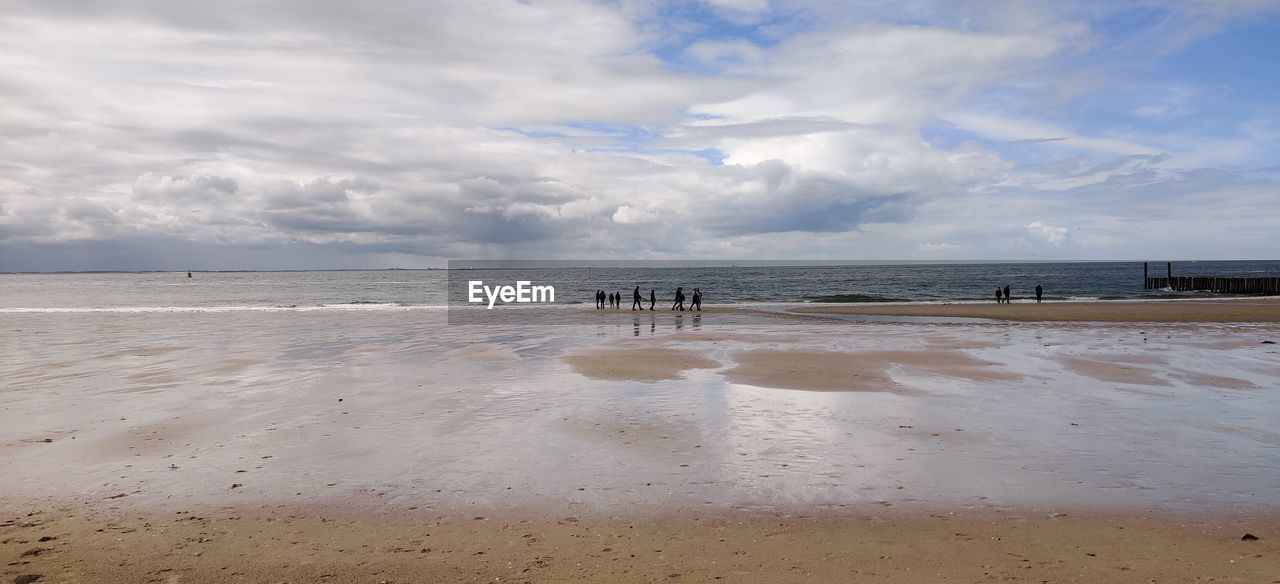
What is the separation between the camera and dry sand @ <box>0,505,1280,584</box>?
249 inches

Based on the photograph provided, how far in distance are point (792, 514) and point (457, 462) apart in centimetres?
486

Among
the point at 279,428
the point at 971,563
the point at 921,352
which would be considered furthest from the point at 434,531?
the point at 921,352

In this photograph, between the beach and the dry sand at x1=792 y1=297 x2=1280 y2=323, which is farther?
the dry sand at x1=792 y1=297 x2=1280 y2=323

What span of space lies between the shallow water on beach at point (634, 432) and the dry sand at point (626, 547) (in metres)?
0.66

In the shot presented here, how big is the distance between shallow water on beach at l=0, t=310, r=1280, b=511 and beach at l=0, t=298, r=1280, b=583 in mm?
75

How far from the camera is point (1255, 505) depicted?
802 centimetres

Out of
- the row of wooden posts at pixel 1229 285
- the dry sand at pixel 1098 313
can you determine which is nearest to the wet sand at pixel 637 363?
the dry sand at pixel 1098 313

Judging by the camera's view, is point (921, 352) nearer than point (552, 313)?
Yes

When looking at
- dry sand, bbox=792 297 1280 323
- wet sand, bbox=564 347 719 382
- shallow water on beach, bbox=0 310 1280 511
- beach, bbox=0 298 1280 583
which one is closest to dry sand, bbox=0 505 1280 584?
beach, bbox=0 298 1280 583

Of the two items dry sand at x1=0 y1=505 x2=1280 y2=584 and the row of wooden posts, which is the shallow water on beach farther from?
the row of wooden posts

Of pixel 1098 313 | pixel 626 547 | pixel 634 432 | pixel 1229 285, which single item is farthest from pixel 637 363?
pixel 1229 285

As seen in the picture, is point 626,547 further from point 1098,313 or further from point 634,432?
point 1098,313

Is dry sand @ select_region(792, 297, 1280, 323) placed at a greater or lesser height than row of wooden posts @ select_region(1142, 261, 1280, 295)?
lesser

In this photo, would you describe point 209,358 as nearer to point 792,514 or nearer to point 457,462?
point 457,462
